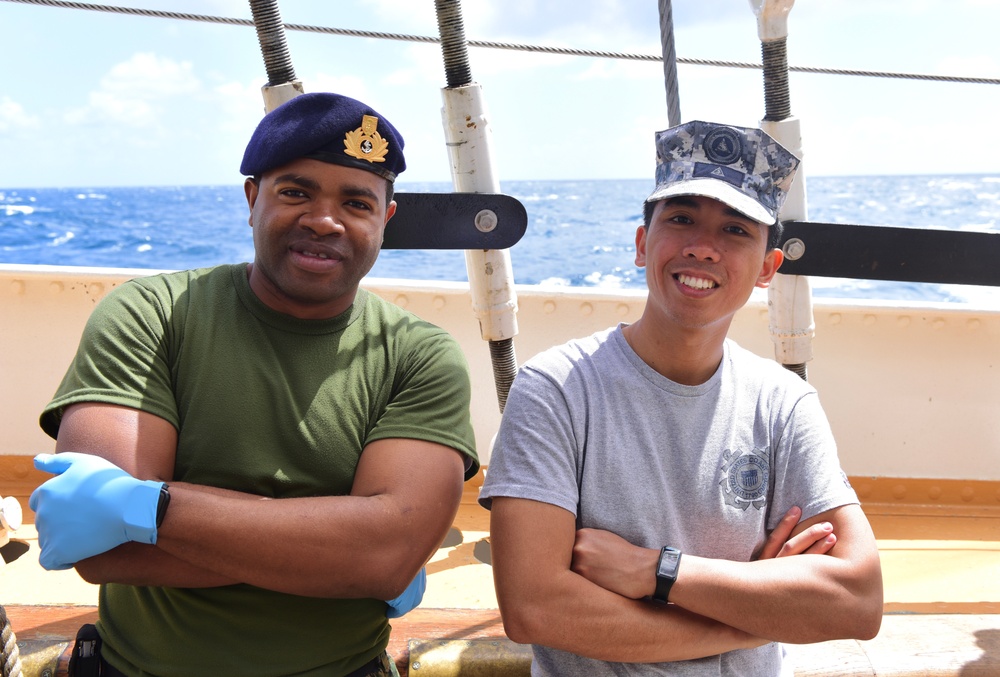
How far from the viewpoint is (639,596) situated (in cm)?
141

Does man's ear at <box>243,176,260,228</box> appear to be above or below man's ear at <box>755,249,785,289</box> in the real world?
above

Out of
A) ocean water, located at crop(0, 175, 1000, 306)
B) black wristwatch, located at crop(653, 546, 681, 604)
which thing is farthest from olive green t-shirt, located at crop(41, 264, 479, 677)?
ocean water, located at crop(0, 175, 1000, 306)

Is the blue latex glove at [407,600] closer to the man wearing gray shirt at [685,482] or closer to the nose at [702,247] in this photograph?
the man wearing gray shirt at [685,482]

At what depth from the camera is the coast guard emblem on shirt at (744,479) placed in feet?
5.09

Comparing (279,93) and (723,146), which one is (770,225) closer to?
(723,146)

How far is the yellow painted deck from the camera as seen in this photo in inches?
69.2

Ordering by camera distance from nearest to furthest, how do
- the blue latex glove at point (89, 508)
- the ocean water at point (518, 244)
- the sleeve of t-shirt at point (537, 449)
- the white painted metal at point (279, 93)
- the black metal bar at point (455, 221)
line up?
the blue latex glove at point (89, 508)
the sleeve of t-shirt at point (537, 449)
the white painted metal at point (279, 93)
the black metal bar at point (455, 221)
the ocean water at point (518, 244)

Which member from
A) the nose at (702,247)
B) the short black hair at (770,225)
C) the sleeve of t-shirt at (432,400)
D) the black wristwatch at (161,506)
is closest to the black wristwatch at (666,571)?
the sleeve of t-shirt at (432,400)

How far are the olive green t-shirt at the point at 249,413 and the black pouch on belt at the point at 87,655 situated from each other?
27 millimetres

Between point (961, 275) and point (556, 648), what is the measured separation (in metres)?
1.55

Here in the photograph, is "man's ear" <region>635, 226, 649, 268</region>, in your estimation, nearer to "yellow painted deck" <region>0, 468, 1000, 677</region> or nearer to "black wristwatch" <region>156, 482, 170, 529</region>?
"yellow painted deck" <region>0, 468, 1000, 677</region>

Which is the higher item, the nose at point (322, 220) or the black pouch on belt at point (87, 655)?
the nose at point (322, 220)

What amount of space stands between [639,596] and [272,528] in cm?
59

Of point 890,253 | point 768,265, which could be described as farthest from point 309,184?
point 890,253
